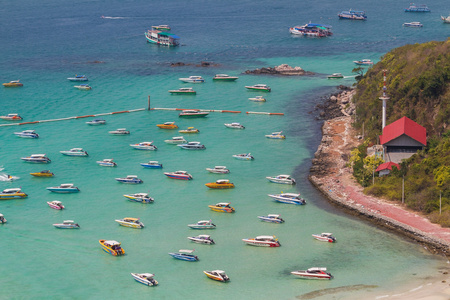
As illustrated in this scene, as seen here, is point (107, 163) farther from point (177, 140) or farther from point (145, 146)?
point (177, 140)

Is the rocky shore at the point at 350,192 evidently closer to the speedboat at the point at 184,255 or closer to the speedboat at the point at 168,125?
the speedboat at the point at 184,255

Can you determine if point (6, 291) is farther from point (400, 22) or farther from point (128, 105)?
point (400, 22)

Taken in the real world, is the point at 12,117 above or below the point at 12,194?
above

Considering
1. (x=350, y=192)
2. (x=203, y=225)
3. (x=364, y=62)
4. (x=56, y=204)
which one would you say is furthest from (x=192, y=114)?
(x=364, y=62)

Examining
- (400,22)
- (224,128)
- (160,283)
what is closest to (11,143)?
(224,128)

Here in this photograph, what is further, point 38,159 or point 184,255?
point 38,159

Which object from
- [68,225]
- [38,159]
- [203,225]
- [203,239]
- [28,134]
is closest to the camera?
[203,239]

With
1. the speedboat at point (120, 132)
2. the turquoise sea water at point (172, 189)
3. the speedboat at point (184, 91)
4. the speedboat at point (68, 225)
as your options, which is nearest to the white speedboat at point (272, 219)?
the turquoise sea water at point (172, 189)
